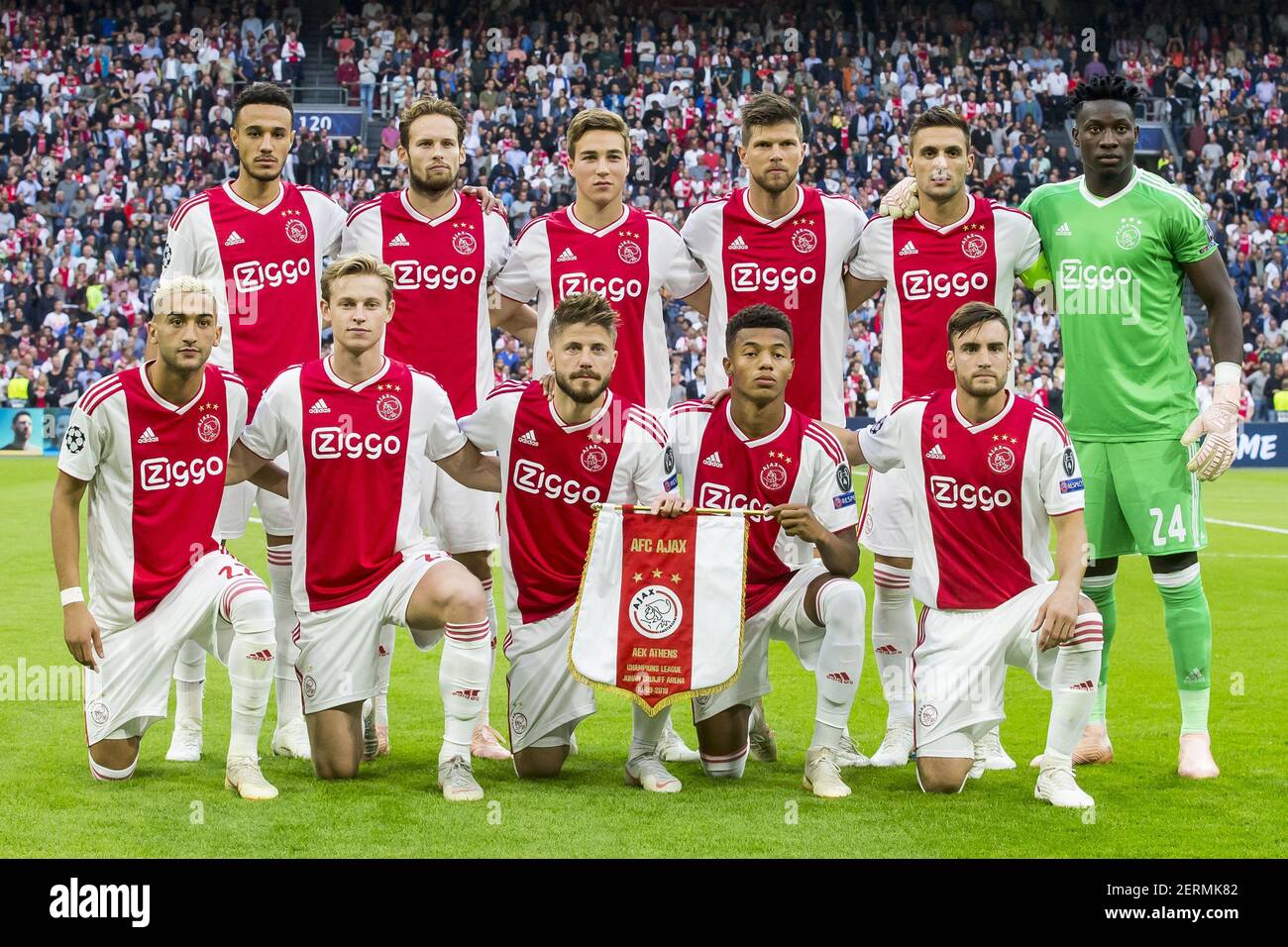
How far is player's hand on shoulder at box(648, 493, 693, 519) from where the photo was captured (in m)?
5.36

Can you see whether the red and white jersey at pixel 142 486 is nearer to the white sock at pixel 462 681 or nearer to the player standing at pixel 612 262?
the white sock at pixel 462 681

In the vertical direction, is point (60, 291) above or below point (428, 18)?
below

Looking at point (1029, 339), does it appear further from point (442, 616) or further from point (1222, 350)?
point (442, 616)

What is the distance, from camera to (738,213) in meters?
6.41

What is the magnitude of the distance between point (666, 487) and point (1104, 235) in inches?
79.2

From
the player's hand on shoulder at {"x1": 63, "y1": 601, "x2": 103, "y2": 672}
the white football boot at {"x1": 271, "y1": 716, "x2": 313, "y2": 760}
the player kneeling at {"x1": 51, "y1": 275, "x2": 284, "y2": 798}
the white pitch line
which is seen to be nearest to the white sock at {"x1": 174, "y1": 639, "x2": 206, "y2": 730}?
the white football boot at {"x1": 271, "y1": 716, "x2": 313, "y2": 760}

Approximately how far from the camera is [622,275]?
6422 mm

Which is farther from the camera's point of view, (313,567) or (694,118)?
(694,118)

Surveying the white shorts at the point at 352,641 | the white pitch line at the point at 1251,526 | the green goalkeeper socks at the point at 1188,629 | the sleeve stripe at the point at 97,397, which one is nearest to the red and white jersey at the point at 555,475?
the white shorts at the point at 352,641

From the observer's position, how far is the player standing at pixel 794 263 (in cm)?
635

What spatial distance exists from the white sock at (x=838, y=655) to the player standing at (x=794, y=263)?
1.33 metres
